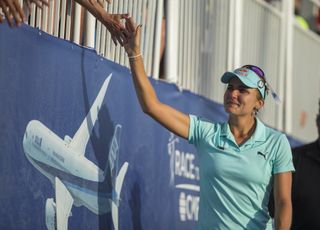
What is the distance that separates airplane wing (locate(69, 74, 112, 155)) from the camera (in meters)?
6.15

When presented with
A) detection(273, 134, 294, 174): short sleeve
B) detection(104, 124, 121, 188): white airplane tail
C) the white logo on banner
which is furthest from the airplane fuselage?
detection(273, 134, 294, 174): short sleeve

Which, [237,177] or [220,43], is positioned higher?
[220,43]

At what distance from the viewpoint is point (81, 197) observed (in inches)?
244

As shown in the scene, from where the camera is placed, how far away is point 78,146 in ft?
20.2

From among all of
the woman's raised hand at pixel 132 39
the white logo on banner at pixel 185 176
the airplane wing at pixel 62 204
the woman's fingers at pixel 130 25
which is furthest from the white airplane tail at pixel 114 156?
the woman's fingers at pixel 130 25

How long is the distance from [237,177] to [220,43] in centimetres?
367

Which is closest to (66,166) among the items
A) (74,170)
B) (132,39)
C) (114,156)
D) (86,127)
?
(74,170)

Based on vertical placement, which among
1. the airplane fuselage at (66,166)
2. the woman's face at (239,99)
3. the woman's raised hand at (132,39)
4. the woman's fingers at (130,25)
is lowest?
the airplane fuselage at (66,166)

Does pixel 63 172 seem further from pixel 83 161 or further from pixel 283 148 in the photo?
pixel 283 148

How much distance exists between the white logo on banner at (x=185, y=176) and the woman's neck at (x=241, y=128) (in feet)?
6.09

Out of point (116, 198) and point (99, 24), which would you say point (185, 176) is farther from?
point (99, 24)

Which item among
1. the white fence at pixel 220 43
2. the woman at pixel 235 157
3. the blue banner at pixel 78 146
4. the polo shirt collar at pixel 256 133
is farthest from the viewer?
the white fence at pixel 220 43

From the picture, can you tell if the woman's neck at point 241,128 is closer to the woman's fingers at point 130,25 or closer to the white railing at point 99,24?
the woman's fingers at point 130,25

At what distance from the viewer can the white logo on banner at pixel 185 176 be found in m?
7.73
